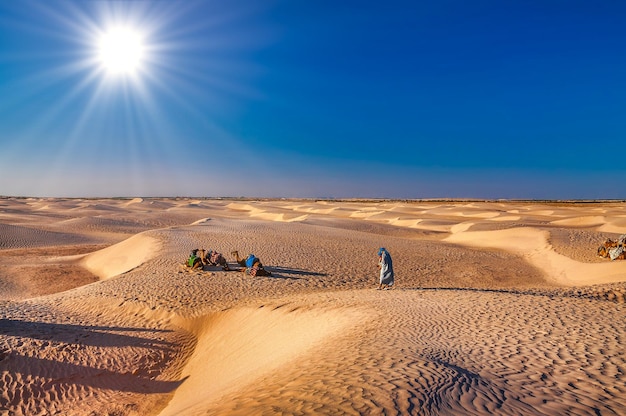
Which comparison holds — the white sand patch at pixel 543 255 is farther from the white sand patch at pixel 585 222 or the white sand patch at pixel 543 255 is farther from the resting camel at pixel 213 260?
the resting camel at pixel 213 260

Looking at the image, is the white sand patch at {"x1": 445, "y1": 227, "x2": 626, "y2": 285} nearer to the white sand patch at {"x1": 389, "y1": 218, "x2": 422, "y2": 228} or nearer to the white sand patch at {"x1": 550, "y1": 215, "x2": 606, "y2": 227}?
the white sand patch at {"x1": 389, "y1": 218, "x2": 422, "y2": 228}

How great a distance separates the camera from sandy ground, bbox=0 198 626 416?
4871 millimetres

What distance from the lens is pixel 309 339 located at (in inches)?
316

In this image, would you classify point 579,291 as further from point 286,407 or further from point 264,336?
point 286,407

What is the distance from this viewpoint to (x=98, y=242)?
3169 centimetres

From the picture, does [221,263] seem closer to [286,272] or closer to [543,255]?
[286,272]

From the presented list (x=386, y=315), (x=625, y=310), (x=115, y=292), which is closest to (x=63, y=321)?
(x=115, y=292)

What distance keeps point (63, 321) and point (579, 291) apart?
1516 cm

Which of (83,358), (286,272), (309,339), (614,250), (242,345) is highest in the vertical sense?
(614,250)

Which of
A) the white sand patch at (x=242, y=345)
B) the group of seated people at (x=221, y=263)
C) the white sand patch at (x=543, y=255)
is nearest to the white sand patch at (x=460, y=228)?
the white sand patch at (x=543, y=255)

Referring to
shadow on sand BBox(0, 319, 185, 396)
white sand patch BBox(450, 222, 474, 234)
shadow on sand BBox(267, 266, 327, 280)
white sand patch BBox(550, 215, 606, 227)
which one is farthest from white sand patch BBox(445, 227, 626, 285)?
shadow on sand BBox(0, 319, 185, 396)

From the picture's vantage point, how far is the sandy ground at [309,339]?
4871 mm

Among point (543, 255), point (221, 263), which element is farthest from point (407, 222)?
point (221, 263)

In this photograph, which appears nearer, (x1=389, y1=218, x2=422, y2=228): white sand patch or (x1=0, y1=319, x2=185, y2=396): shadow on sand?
(x1=0, y1=319, x2=185, y2=396): shadow on sand
